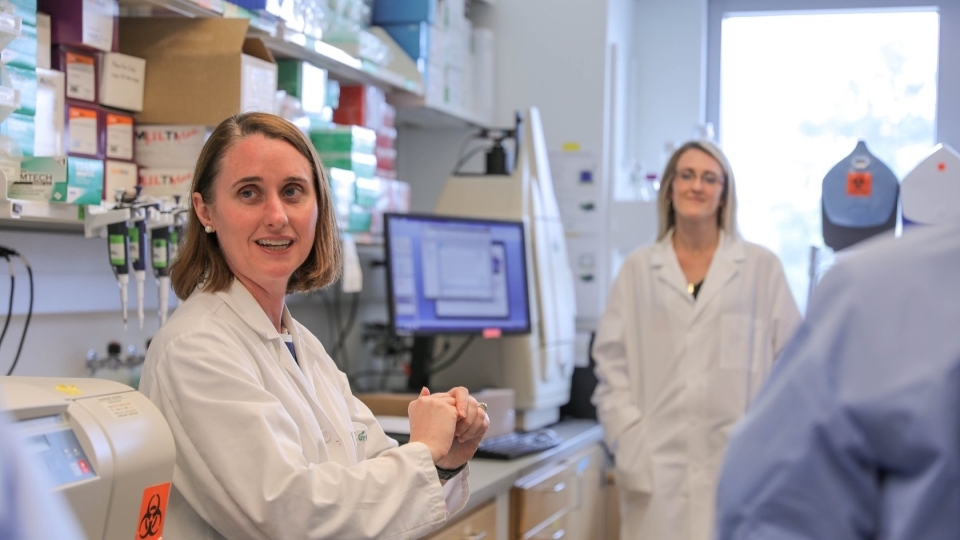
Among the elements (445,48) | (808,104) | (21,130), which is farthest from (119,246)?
(808,104)

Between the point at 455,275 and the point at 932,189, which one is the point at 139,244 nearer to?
the point at 455,275

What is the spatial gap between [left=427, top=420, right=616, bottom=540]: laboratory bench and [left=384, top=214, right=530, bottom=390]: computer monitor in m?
0.42

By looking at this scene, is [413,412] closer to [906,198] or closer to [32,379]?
[32,379]

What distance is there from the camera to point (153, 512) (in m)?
1.27

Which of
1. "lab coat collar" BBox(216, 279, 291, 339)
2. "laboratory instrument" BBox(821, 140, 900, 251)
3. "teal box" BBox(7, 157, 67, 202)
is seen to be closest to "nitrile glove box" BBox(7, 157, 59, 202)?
"teal box" BBox(7, 157, 67, 202)

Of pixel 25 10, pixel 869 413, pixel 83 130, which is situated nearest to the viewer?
pixel 869 413

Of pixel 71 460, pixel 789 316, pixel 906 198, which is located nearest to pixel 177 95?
pixel 71 460

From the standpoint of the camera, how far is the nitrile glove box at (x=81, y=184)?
70.7 inches

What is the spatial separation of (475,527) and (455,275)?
0.85 meters

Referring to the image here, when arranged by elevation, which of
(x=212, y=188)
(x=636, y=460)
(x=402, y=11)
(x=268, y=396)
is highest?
(x=402, y=11)

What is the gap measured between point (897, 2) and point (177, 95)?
10.6ft

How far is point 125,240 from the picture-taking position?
1995 millimetres

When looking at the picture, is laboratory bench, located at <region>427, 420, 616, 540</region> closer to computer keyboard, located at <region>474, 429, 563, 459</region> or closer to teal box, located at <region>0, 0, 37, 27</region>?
computer keyboard, located at <region>474, 429, 563, 459</region>

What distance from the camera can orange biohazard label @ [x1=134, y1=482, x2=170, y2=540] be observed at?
1255mm
